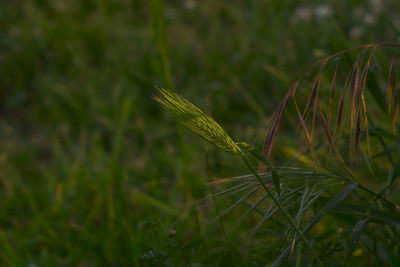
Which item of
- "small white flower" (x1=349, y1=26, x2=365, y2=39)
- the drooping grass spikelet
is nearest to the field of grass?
"small white flower" (x1=349, y1=26, x2=365, y2=39)

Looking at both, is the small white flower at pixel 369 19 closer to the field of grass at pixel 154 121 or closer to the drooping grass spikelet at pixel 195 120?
the field of grass at pixel 154 121

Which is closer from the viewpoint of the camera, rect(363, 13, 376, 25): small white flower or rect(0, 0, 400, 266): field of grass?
rect(0, 0, 400, 266): field of grass

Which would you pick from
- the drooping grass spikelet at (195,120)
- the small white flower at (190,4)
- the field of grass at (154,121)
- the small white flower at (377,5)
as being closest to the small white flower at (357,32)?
the field of grass at (154,121)

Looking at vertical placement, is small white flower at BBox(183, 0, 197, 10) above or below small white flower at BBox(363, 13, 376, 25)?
below

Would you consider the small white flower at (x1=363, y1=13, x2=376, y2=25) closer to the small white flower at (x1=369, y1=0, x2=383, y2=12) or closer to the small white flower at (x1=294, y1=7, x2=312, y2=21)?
the small white flower at (x1=369, y1=0, x2=383, y2=12)

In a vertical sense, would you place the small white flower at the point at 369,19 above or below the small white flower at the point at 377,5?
below

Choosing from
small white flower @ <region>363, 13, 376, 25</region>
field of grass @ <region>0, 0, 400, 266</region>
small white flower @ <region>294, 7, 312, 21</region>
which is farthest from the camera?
small white flower @ <region>294, 7, 312, 21</region>

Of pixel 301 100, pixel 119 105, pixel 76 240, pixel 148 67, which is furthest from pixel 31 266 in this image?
pixel 148 67
